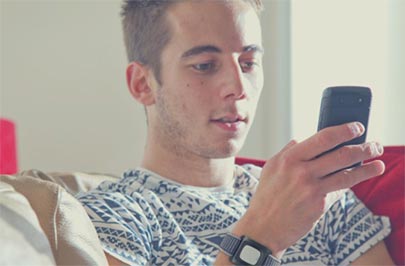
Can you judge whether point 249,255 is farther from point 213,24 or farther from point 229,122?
point 213,24

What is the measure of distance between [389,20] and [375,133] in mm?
335

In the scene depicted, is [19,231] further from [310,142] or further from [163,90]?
[163,90]

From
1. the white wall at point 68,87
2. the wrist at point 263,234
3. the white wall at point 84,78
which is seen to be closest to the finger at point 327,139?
the wrist at point 263,234

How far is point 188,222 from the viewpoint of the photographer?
1.06 m

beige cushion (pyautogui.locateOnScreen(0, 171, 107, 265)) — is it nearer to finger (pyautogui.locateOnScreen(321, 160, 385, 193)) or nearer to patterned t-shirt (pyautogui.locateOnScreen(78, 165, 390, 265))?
patterned t-shirt (pyautogui.locateOnScreen(78, 165, 390, 265))

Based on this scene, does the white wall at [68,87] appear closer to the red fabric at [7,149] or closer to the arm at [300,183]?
the red fabric at [7,149]

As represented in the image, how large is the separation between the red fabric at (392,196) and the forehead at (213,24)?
0.33 metres

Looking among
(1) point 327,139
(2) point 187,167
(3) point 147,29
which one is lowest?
(2) point 187,167

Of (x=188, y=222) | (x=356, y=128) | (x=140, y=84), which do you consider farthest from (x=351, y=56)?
(x=356, y=128)

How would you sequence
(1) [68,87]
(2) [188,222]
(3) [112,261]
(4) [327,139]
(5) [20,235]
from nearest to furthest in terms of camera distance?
(5) [20,235] < (4) [327,139] < (3) [112,261] < (2) [188,222] < (1) [68,87]

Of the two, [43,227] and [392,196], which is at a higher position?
[43,227]

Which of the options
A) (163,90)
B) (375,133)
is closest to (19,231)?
(163,90)

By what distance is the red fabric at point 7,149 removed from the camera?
155 centimetres

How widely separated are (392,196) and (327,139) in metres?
0.43
